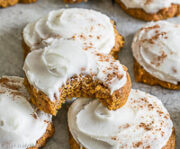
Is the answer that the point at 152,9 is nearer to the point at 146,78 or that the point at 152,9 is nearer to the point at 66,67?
the point at 146,78

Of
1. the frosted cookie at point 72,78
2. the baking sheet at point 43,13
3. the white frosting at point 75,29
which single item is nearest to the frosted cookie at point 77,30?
the white frosting at point 75,29

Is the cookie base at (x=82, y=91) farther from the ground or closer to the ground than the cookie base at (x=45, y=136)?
farther from the ground

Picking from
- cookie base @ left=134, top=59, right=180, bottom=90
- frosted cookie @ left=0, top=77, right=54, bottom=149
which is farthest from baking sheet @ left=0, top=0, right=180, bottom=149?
frosted cookie @ left=0, top=77, right=54, bottom=149

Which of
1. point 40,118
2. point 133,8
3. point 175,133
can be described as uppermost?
point 133,8

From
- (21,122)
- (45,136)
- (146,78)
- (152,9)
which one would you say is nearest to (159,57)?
(146,78)

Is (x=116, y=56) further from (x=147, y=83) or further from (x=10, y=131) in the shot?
(x=10, y=131)

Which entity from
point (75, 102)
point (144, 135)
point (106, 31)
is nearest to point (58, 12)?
point (106, 31)

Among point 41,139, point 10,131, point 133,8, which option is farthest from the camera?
point 133,8

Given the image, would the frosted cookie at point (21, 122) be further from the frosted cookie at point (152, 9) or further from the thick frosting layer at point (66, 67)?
the frosted cookie at point (152, 9)
